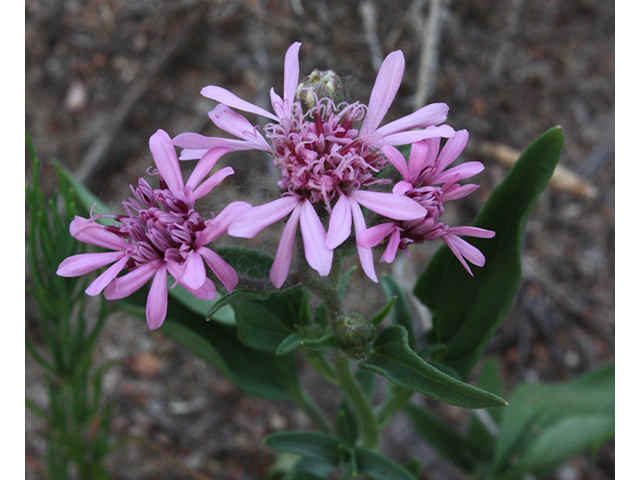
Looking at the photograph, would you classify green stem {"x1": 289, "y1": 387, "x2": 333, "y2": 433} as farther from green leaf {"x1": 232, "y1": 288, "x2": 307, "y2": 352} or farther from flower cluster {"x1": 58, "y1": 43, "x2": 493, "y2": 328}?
flower cluster {"x1": 58, "y1": 43, "x2": 493, "y2": 328}

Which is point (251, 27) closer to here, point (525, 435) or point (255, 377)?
point (255, 377)

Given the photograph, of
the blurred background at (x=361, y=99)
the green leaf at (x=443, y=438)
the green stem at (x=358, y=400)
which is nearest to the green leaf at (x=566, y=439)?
the green leaf at (x=443, y=438)

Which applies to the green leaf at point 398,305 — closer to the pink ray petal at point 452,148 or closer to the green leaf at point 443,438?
the pink ray petal at point 452,148

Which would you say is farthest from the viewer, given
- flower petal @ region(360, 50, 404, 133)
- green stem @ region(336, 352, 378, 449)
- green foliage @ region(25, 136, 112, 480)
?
green foliage @ region(25, 136, 112, 480)

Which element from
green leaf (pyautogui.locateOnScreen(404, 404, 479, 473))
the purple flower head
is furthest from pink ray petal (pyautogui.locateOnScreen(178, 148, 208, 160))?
green leaf (pyautogui.locateOnScreen(404, 404, 479, 473))

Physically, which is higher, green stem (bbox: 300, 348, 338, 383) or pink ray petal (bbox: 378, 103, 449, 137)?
pink ray petal (bbox: 378, 103, 449, 137)
